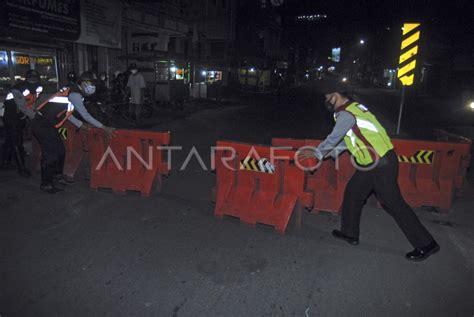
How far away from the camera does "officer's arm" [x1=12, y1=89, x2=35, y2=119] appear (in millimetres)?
5660

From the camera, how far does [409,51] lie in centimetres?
830

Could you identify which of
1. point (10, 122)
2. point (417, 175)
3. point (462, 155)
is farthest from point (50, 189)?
point (462, 155)

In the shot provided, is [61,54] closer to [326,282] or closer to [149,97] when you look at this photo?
[149,97]

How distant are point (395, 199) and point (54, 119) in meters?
5.14

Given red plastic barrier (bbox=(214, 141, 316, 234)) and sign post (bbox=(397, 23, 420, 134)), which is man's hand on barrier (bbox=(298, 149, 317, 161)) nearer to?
red plastic barrier (bbox=(214, 141, 316, 234))

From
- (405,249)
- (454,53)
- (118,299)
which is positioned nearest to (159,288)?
(118,299)

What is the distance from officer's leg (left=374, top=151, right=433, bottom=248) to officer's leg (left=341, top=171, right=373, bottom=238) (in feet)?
0.41

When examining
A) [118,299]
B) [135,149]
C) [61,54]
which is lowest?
[118,299]

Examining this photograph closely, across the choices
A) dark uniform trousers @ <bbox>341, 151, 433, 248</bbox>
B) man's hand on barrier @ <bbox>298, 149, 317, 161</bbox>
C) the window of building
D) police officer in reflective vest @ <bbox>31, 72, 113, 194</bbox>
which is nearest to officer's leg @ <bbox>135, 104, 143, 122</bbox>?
the window of building

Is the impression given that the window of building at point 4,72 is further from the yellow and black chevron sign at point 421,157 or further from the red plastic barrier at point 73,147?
the yellow and black chevron sign at point 421,157

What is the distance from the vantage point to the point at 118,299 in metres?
3.17

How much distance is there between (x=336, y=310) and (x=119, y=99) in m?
13.5

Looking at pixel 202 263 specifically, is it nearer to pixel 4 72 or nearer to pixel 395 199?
pixel 395 199

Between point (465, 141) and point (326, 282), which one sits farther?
point (465, 141)
